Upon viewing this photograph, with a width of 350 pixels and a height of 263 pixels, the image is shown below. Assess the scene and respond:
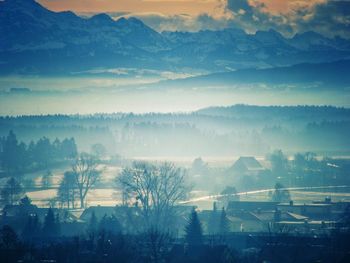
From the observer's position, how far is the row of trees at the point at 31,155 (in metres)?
114

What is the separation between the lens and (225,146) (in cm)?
16112

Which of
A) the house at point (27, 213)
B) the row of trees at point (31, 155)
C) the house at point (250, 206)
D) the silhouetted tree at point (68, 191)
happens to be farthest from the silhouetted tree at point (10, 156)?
the house at point (250, 206)

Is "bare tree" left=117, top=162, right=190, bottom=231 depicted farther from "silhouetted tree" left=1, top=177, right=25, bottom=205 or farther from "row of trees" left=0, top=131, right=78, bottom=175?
"row of trees" left=0, top=131, right=78, bottom=175

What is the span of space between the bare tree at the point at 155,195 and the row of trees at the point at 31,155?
25.2 meters

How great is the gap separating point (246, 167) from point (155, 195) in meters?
34.3

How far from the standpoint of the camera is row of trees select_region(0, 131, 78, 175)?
374ft

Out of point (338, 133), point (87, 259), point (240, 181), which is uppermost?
point (338, 133)

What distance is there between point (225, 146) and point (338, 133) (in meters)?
25.2

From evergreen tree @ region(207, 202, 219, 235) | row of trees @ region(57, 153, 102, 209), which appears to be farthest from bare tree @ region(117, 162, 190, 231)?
row of trees @ region(57, 153, 102, 209)

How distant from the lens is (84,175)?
99875mm

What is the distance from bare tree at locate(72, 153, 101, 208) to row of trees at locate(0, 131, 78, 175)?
6260 millimetres

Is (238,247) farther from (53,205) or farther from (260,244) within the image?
(53,205)

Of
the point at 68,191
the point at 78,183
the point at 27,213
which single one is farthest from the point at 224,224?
the point at 78,183

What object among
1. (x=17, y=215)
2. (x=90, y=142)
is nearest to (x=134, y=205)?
(x=17, y=215)
